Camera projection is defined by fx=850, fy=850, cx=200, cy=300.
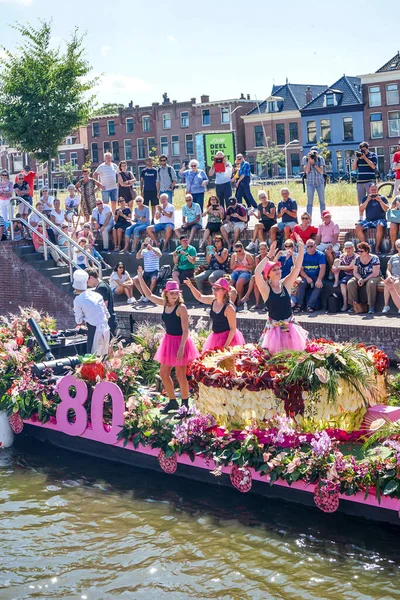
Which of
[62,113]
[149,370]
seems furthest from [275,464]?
[62,113]

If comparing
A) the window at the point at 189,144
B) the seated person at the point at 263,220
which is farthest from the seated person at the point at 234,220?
the window at the point at 189,144

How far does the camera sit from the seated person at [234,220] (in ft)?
55.6

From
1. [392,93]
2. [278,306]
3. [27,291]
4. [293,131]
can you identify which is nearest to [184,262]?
[27,291]

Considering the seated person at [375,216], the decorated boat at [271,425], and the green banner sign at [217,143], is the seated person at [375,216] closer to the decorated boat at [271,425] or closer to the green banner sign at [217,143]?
the decorated boat at [271,425]

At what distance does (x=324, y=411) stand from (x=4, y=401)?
510cm

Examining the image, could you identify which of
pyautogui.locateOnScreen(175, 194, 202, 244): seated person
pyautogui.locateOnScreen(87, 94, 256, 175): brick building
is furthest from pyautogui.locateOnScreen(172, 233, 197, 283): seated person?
pyautogui.locateOnScreen(87, 94, 256, 175): brick building

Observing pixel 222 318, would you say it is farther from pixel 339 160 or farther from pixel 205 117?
pixel 205 117

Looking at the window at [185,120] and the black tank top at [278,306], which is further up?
the window at [185,120]

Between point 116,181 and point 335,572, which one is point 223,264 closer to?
point 116,181

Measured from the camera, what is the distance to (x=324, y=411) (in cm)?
888

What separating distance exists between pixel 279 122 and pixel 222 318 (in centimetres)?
5380

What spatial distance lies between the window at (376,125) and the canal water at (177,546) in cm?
4845

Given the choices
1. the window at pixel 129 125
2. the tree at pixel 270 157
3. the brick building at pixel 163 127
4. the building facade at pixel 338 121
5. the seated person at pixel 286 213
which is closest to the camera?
the seated person at pixel 286 213

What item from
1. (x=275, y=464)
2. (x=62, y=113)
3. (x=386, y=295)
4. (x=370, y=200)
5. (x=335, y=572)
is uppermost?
(x=62, y=113)
